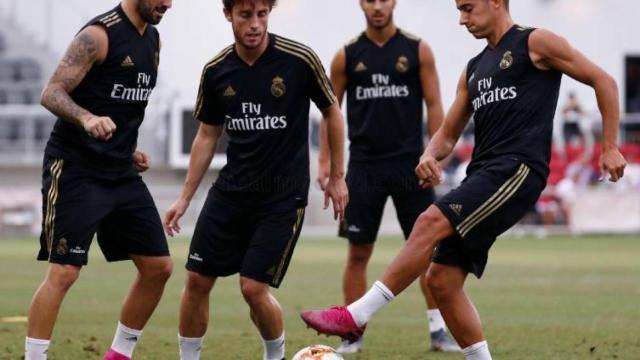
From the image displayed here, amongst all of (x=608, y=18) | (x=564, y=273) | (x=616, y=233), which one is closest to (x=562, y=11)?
(x=608, y=18)

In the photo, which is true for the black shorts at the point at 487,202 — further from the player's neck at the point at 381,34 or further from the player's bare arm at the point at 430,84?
the player's neck at the point at 381,34

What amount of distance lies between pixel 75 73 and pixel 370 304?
2.28 meters

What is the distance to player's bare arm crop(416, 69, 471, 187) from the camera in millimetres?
8094

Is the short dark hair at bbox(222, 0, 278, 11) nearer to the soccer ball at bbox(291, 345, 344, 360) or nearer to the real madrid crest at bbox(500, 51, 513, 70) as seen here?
the real madrid crest at bbox(500, 51, 513, 70)

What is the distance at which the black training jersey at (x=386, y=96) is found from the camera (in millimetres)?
10656

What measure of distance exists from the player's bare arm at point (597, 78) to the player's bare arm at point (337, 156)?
1582mm

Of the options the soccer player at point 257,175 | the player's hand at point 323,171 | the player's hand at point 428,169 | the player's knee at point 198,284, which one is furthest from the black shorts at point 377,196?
the player's hand at point 428,169

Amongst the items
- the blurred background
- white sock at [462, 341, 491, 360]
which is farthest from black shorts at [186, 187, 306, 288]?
the blurred background

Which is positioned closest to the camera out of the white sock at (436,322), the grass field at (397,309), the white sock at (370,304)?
the white sock at (370,304)

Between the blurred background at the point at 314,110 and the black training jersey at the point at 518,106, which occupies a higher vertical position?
the black training jersey at the point at 518,106

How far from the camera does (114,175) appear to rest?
851 cm

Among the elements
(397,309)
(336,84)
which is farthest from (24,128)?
(336,84)

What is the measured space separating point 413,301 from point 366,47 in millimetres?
4736

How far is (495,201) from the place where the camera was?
7695 millimetres
